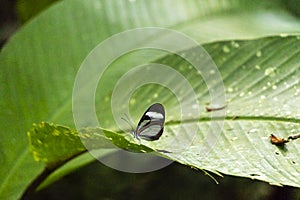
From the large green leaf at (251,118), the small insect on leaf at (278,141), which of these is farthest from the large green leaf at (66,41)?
the small insect on leaf at (278,141)

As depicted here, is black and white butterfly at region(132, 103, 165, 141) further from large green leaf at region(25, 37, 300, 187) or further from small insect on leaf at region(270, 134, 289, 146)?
small insect on leaf at region(270, 134, 289, 146)

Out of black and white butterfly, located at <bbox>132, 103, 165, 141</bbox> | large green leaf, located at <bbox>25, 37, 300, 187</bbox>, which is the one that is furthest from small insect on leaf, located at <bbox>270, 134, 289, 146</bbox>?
black and white butterfly, located at <bbox>132, 103, 165, 141</bbox>

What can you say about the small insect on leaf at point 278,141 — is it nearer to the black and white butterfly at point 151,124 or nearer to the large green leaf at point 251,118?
the large green leaf at point 251,118

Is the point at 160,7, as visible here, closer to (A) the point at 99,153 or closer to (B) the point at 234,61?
(B) the point at 234,61

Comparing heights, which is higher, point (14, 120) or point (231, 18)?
point (231, 18)

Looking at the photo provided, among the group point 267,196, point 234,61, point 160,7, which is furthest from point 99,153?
point 267,196

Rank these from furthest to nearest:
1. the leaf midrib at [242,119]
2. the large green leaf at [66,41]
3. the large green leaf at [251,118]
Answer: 1. the large green leaf at [66,41]
2. the leaf midrib at [242,119]
3. the large green leaf at [251,118]
